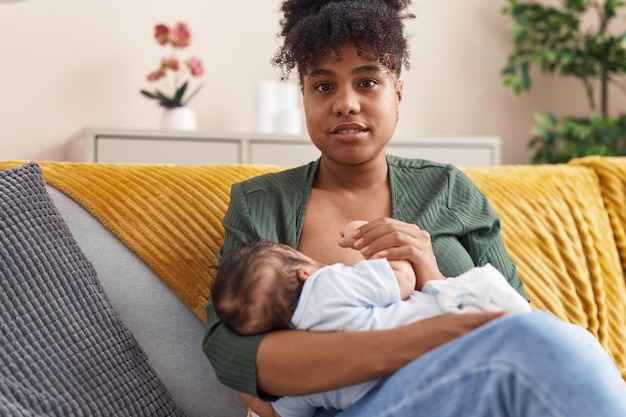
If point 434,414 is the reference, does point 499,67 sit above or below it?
above

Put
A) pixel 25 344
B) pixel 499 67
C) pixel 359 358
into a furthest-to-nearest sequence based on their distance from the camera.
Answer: pixel 499 67 → pixel 25 344 → pixel 359 358

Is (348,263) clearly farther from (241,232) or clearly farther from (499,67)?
(499,67)

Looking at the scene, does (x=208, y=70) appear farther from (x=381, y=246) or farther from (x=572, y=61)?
(x=381, y=246)

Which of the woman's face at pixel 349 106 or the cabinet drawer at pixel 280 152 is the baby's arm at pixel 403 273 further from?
the cabinet drawer at pixel 280 152

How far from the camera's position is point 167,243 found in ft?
5.31

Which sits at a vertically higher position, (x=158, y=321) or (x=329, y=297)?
(x=329, y=297)

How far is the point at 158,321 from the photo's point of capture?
5.16 feet

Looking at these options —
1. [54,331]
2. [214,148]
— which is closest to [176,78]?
[214,148]

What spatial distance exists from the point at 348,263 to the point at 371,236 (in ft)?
0.50

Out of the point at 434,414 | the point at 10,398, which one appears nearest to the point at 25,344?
the point at 10,398

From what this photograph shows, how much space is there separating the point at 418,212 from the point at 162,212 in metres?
0.52

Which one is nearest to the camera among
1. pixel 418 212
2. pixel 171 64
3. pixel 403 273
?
pixel 403 273

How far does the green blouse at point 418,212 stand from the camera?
146 centimetres

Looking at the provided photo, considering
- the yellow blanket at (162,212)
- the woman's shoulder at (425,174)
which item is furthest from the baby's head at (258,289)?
the woman's shoulder at (425,174)
